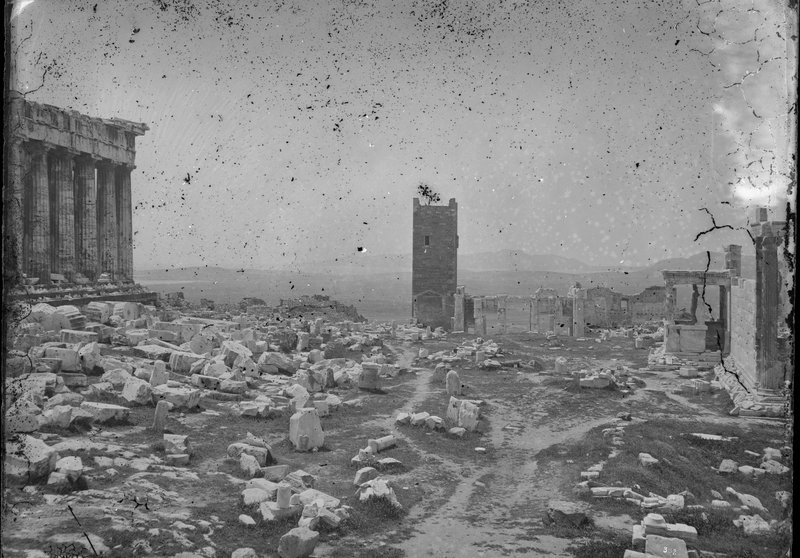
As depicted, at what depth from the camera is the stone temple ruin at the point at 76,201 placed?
25.4 metres

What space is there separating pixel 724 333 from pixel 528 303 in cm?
1444

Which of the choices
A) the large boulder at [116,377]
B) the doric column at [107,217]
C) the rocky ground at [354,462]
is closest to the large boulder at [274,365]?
the rocky ground at [354,462]

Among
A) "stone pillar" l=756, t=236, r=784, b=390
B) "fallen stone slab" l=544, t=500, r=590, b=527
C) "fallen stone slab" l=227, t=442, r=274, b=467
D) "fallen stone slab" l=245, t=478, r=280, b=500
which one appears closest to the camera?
"fallen stone slab" l=544, t=500, r=590, b=527

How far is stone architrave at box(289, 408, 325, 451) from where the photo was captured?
1029 cm

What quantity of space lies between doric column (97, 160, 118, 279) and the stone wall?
30.0 meters

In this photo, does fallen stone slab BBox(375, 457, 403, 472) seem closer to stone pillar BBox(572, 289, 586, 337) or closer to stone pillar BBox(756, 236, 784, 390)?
stone pillar BBox(756, 236, 784, 390)

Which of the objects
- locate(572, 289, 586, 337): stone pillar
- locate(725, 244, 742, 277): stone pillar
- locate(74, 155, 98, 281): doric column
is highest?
locate(74, 155, 98, 281): doric column

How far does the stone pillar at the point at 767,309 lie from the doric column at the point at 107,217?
30.3m

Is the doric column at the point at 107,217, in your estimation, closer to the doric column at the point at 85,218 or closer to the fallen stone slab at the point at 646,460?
the doric column at the point at 85,218

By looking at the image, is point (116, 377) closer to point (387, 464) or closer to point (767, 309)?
point (387, 464)

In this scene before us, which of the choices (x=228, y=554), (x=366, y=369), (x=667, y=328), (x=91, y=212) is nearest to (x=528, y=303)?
(x=667, y=328)

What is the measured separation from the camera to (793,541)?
3.83 m

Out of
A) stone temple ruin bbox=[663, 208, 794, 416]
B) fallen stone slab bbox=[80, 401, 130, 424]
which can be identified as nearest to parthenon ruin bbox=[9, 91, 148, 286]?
fallen stone slab bbox=[80, 401, 130, 424]

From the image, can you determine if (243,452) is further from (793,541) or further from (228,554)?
(793,541)
